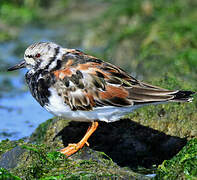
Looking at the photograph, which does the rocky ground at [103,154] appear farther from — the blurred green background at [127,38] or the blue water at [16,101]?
the blue water at [16,101]

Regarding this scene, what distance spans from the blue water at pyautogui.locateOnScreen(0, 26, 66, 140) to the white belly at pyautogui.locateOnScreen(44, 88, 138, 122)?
244cm

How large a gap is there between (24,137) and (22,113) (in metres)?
1.55

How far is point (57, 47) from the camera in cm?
646

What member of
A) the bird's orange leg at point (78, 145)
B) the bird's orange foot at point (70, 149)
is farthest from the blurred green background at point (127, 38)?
the bird's orange foot at point (70, 149)

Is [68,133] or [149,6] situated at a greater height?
[149,6]

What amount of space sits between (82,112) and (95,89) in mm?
360

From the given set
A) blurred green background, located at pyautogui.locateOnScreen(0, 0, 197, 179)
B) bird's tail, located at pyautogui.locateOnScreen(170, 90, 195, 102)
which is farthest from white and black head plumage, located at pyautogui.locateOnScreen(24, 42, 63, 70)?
bird's tail, located at pyautogui.locateOnScreen(170, 90, 195, 102)

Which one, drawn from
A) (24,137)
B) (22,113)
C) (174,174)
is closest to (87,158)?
(174,174)

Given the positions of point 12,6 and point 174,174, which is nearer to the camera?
point 174,174

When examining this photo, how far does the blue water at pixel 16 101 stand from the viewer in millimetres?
8648

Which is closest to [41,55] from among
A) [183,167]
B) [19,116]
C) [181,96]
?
[181,96]

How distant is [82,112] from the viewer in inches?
237

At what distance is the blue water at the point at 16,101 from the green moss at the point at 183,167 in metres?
3.66

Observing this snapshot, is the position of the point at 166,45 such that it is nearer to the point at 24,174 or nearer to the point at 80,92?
the point at 80,92
